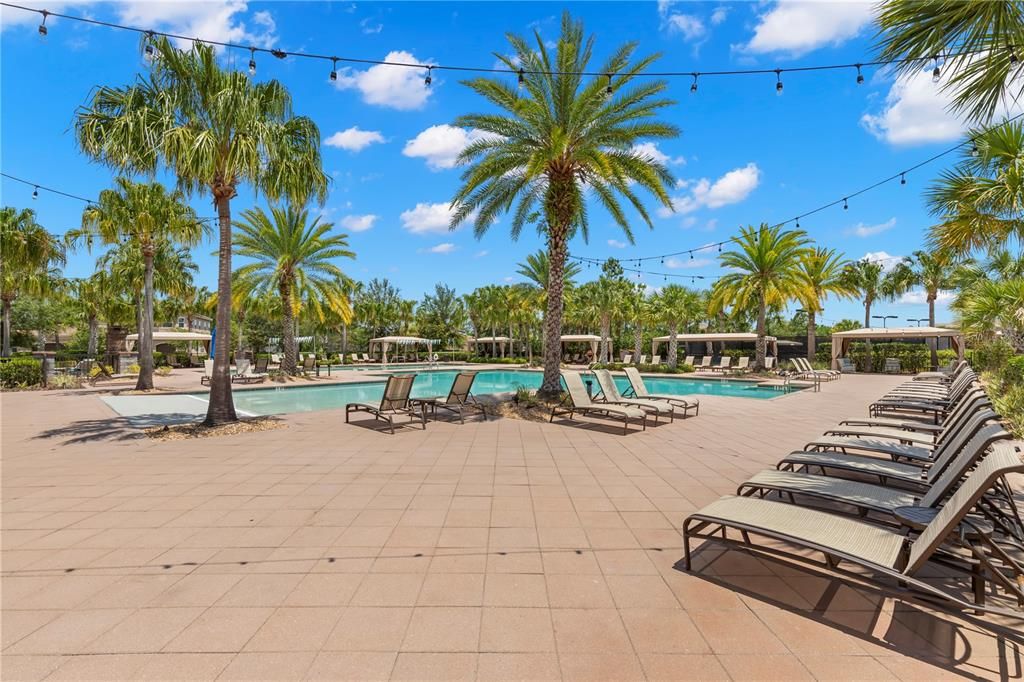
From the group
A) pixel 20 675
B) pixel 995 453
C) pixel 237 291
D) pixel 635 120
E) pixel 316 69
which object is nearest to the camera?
pixel 20 675

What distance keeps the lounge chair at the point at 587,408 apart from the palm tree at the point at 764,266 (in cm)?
1686

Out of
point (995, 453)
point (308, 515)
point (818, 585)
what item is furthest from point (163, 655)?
point (995, 453)

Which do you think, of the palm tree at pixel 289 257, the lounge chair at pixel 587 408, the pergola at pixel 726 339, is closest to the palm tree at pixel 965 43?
the lounge chair at pixel 587 408

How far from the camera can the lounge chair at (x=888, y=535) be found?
2254 mm

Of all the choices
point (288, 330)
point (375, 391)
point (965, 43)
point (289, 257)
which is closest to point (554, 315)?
point (965, 43)

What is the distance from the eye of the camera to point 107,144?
742cm

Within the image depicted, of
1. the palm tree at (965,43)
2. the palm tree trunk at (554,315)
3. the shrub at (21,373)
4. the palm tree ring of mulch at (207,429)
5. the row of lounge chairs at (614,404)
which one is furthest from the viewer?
the shrub at (21,373)

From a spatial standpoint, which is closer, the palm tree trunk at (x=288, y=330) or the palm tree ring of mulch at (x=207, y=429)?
the palm tree ring of mulch at (x=207, y=429)

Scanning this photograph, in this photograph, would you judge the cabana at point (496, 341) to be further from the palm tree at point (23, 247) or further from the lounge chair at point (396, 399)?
the lounge chair at point (396, 399)

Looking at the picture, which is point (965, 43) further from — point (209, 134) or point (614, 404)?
point (209, 134)

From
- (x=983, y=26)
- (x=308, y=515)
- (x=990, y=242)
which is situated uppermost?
(x=983, y=26)

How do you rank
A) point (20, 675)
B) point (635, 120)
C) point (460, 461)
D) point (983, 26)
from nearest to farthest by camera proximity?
point (20, 675), point (983, 26), point (460, 461), point (635, 120)

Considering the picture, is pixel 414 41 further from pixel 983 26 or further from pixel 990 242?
pixel 990 242

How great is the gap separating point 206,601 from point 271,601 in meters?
0.39
